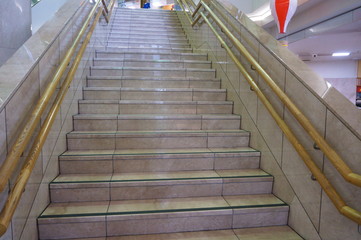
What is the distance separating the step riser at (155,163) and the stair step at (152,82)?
4.78ft

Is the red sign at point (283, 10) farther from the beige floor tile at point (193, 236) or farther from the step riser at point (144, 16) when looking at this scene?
the step riser at point (144, 16)

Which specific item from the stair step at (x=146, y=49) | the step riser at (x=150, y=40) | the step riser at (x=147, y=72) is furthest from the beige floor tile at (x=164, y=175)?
the step riser at (x=150, y=40)

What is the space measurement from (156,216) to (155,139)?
88 cm

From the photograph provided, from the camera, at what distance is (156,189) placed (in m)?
2.14

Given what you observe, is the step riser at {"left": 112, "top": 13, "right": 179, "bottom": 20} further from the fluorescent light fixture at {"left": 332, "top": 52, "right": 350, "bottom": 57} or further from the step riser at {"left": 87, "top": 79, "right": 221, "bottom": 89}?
the fluorescent light fixture at {"left": 332, "top": 52, "right": 350, "bottom": 57}

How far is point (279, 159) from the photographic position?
2.23 metres

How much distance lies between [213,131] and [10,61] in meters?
1.92

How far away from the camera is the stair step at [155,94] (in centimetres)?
324

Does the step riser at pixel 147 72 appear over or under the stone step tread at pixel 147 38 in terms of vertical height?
under

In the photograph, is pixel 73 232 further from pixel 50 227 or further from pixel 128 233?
pixel 128 233

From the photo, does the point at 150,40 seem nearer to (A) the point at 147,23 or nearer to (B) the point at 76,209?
(A) the point at 147,23

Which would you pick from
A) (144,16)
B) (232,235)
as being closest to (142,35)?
(144,16)

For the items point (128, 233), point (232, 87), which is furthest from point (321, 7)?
point (128, 233)

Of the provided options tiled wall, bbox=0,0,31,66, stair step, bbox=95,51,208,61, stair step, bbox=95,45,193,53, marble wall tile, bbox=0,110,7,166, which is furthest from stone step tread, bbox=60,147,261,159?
stair step, bbox=95,45,193,53
